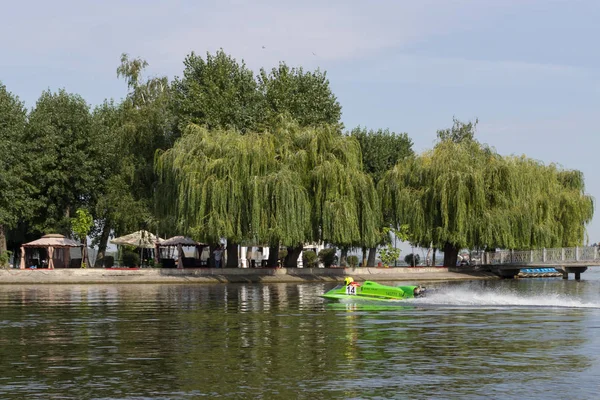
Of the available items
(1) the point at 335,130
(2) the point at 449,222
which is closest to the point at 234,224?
(1) the point at 335,130

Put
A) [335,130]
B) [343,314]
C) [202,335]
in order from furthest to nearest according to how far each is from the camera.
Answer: [335,130] → [343,314] → [202,335]

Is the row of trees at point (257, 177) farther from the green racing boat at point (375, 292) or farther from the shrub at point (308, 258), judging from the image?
the green racing boat at point (375, 292)

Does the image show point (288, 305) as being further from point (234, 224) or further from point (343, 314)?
point (234, 224)

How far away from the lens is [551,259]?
7338cm

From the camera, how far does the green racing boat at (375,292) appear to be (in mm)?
40719

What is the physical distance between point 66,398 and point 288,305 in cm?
2349

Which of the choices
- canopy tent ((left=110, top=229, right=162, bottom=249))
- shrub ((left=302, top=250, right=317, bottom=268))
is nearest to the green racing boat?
canopy tent ((left=110, top=229, right=162, bottom=249))

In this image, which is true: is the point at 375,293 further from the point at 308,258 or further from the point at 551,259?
the point at 308,258

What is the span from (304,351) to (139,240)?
54.0 meters

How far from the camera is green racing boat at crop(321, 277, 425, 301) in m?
40.7

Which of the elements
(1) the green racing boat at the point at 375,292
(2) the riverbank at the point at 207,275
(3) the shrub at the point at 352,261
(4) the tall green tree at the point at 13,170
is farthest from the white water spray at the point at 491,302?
(3) the shrub at the point at 352,261

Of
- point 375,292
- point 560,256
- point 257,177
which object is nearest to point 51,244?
point 257,177

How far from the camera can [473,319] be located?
32000 millimetres

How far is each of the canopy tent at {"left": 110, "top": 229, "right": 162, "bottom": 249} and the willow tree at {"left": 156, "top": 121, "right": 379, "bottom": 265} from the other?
789cm
